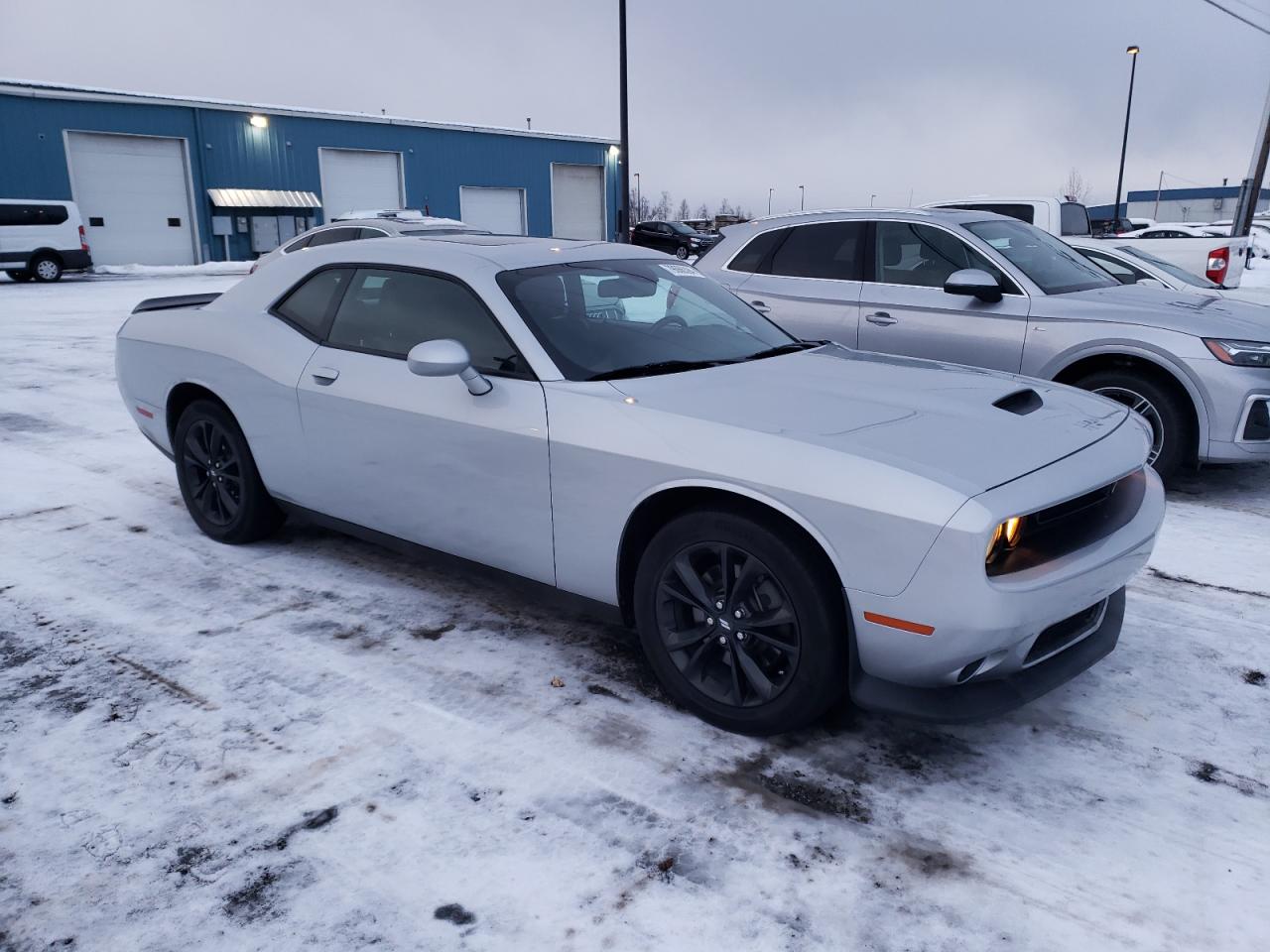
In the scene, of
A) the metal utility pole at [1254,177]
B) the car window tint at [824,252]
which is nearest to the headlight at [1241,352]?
the car window tint at [824,252]

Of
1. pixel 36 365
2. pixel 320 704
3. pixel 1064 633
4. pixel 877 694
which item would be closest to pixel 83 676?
pixel 320 704

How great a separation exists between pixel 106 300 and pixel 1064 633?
20090mm

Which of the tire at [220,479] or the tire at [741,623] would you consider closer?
the tire at [741,623]

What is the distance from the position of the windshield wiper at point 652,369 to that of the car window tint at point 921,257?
10.7 ft

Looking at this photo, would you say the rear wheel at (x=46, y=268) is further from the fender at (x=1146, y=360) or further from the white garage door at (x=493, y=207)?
the fender at (x=1146, y=360)

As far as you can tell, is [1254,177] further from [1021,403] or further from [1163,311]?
[1021,403]

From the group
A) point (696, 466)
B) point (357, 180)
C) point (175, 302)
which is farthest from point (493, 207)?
point (696, 466)

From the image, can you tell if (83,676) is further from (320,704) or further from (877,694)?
(877,694)

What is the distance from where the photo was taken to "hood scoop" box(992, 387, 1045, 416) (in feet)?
10.6

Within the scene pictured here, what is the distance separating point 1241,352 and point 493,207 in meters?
39.6

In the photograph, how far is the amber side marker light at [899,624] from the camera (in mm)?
2600

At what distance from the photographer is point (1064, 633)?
295 centimetres

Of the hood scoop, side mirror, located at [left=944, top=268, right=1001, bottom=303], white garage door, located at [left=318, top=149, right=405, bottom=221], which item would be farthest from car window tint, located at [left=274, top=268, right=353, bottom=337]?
white garage door, located at [left=318, top=149, right=405, bottom=221]

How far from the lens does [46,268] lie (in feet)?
79.2
